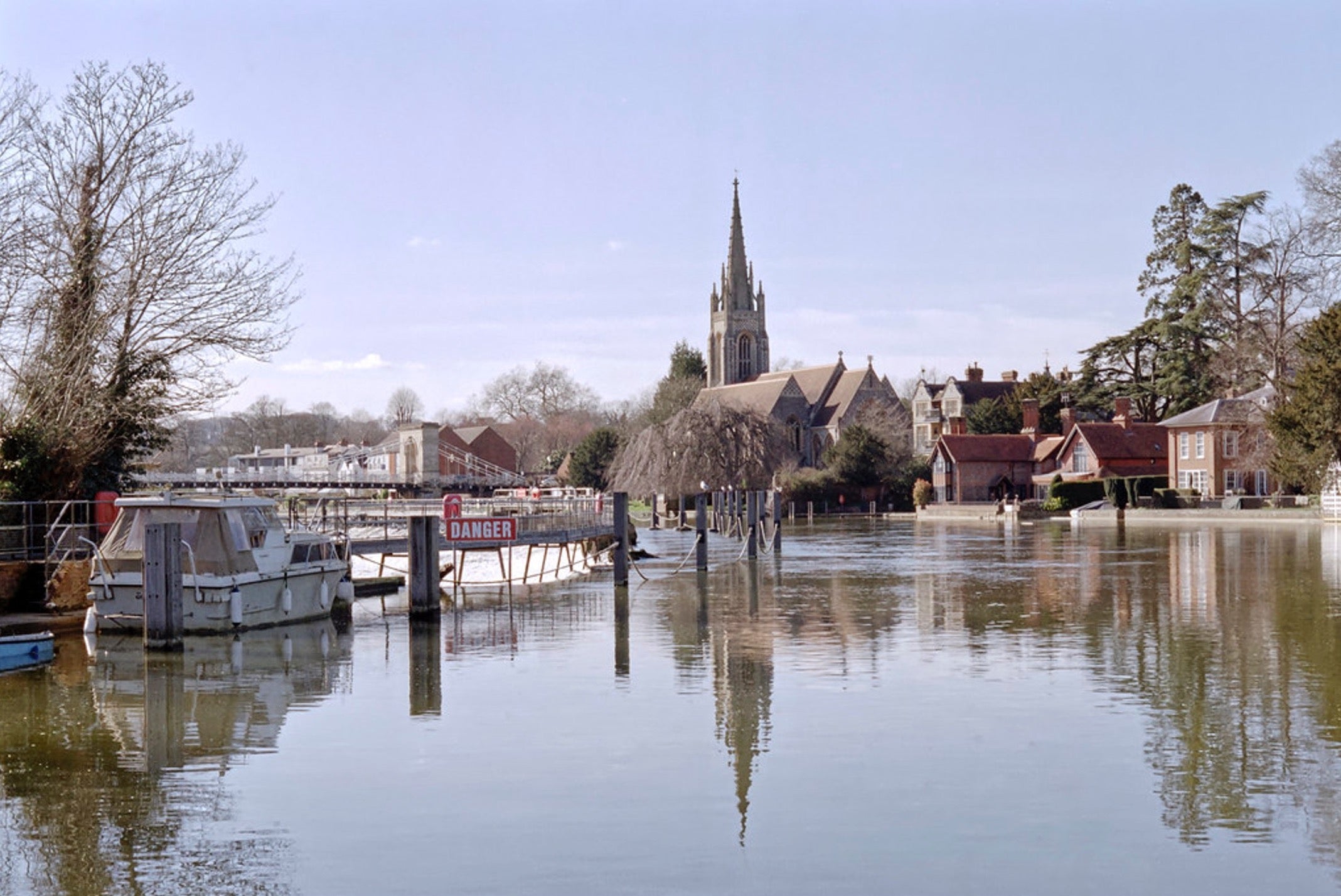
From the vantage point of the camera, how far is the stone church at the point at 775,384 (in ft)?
392

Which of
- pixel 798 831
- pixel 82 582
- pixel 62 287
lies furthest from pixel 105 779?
pixel 62 287

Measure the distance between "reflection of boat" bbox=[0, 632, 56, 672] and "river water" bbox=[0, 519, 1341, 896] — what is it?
0.33 m

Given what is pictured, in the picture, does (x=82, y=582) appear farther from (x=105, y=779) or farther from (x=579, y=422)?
(x=579, y=422)

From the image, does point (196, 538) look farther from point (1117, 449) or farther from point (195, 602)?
point (1117, 449)

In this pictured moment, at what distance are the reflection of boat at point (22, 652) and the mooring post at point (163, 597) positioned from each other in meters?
2.64

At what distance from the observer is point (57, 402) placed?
29.7 meters

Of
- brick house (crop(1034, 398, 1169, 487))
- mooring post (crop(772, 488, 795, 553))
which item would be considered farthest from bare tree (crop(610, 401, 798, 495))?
mooring post (crop(772, 488, 795, 553))

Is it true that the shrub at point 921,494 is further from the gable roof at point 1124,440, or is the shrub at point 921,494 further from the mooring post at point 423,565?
the mooring post at point 423,565

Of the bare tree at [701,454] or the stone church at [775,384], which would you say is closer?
the bare tree at [701,454]

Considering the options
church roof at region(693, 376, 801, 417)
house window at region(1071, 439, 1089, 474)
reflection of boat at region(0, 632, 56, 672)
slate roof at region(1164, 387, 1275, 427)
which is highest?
church roof at region(693, 376, 801, 417)

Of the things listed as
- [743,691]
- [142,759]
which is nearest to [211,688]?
[142,759]

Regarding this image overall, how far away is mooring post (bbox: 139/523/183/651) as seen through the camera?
75.2 feet

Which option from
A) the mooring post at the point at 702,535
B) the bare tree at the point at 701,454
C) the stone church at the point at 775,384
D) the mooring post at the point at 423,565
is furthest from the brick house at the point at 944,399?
the mooring post at the point at 423,565

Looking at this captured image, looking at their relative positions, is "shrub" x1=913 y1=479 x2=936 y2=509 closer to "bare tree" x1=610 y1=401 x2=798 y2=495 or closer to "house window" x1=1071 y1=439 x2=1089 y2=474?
"house window" x1=1071 y1=439 x2=1089 y2=474
